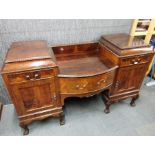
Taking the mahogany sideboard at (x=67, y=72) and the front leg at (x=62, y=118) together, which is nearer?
the mahogany sideboard at (x=67, y=72)

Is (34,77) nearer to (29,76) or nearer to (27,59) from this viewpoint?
(29,76)

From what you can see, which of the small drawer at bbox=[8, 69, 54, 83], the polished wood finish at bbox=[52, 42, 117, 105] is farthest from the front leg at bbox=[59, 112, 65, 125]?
the small drawer at bbox=[8, 69, 54, 83]

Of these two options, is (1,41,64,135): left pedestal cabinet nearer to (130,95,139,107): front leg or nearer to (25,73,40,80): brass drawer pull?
(25,73,40,80): brass drawer pull

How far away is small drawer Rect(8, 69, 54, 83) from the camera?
105 cm

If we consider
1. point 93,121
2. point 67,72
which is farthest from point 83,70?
point 93,121

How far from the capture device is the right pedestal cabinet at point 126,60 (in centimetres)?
132

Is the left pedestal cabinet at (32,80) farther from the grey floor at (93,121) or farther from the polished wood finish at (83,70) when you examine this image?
the grey floor at (93,121)

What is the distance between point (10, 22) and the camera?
131 centimetres

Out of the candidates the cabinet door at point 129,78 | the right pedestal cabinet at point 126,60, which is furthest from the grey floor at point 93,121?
the cabinet door at point 129,78

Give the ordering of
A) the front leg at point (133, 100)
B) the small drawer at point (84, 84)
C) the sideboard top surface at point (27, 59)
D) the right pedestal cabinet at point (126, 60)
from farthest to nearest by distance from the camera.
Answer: the front leg at point (133, 100) → the right pedestal cabinet at point (126, 60) → the small drawer at point (84, 84) → the sideboard top surface at point (27, 59)

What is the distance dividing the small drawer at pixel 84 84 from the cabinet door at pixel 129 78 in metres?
0.16

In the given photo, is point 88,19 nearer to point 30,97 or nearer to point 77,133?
point 30,97

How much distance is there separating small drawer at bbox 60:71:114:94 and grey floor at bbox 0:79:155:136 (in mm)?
484
